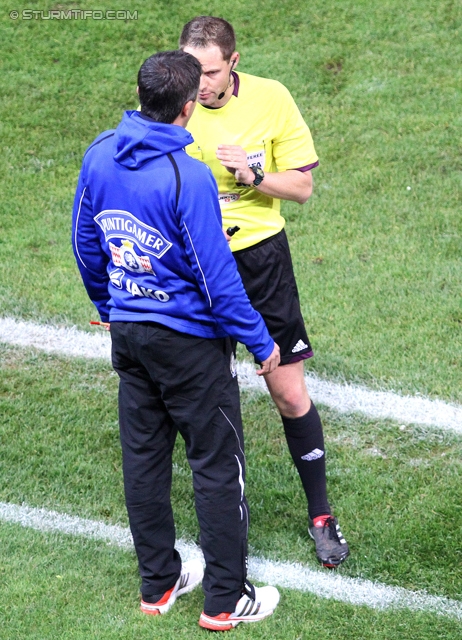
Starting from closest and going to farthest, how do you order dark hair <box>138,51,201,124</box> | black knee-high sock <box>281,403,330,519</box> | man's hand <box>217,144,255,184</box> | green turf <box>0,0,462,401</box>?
1. dark hair <box>138,51,201,124</box>
2. man's hand <box>217,144,255,184</box>
3. black knee-high sock <box>281,403,330,519</box>
4. green turf <box>0,0,462,401</box>

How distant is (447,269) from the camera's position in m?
5.81

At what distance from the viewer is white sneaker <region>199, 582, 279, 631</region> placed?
305cm

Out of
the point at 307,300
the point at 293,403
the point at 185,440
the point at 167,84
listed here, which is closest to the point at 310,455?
the point at 293,403

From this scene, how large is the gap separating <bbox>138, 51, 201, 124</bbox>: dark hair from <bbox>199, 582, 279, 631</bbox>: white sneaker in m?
1.73

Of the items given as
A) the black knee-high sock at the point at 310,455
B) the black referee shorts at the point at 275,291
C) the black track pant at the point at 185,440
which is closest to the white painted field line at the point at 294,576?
the black knee-high sock at the point at 310,455

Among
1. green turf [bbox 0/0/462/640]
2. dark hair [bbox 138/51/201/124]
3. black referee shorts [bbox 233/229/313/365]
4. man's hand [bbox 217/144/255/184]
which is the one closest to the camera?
dark hair [bbox 138/51/201/124]

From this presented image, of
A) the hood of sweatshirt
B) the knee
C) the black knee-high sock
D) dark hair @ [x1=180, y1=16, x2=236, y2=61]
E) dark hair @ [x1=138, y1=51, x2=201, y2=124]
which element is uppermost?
dark hair @ [x1=180, y1=16, x2=236, y2=61]

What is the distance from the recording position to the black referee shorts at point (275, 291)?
3.45 metres

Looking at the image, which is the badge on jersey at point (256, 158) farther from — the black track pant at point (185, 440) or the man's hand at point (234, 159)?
the black track pant at point (185, 440)

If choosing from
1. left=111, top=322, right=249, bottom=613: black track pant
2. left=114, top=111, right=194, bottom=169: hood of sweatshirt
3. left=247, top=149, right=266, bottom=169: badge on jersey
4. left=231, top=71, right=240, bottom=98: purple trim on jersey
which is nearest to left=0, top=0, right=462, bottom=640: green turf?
left=111, top=322, right=249, bottom=613: black track pant

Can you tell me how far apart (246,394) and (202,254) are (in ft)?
7.16

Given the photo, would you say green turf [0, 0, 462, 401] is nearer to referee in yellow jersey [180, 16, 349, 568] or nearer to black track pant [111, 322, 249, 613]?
referee in yellow jersey [180, 16, 349, 568]

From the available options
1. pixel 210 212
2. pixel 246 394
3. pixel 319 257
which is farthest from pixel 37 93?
pixel 210 212

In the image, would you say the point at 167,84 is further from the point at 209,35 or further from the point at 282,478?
the point at 282,478
